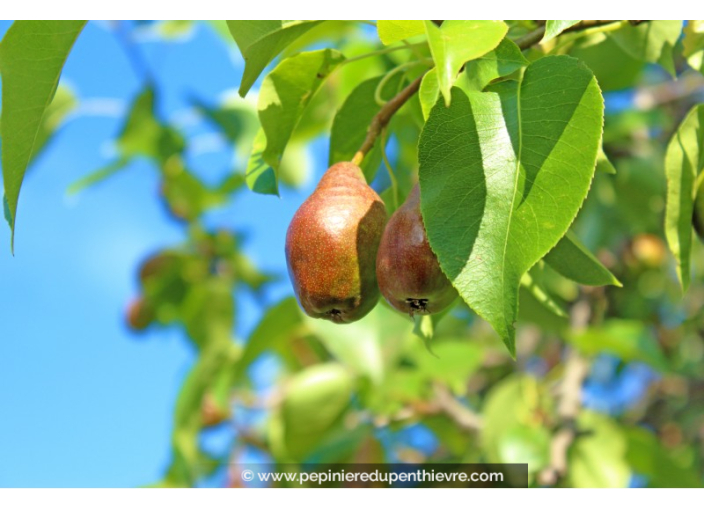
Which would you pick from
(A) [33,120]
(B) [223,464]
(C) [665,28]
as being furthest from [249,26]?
(B) [223,464]

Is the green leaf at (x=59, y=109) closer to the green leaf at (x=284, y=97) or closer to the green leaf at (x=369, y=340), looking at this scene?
the green leaf at (x=369, y=340)

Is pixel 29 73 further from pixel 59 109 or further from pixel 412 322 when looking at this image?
pixel 59 109

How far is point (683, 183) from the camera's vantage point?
952 mm

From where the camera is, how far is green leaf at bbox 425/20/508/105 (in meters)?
0.66

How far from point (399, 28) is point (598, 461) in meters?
1.31

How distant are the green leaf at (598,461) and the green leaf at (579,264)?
956 mm

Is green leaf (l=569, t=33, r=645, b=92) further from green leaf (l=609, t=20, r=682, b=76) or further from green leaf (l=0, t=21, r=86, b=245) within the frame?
green leaf (l=0, t=21, r=86, b=245)

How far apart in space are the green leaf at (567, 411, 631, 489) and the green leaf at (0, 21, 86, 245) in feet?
4.49

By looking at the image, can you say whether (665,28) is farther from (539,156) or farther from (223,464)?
(223,464)

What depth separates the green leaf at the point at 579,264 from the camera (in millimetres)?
920

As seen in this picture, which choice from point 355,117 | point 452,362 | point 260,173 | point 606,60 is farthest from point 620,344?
point 260,173

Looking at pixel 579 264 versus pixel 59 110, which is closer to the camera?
pixel 579 264

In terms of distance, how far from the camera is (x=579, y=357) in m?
2.12

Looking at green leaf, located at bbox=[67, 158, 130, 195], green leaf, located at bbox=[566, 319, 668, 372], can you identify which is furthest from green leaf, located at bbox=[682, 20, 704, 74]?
green leaf, located at bbox=[67, 158, 130, 195]
